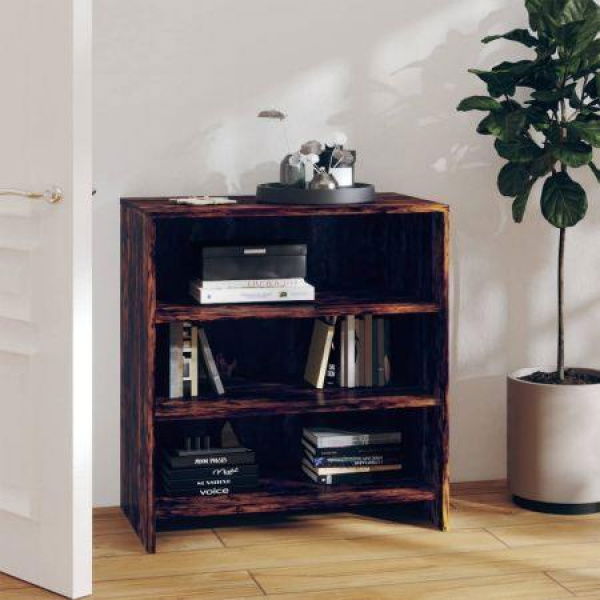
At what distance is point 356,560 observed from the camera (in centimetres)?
357

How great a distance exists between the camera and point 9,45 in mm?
3176

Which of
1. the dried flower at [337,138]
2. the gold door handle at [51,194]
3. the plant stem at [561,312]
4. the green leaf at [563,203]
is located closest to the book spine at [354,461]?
the plant stem at [561,312]

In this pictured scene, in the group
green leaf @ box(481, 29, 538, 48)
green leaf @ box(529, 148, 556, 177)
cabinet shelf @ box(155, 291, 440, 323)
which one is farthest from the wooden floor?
green leaf @ box(481, 29, 538, 48)

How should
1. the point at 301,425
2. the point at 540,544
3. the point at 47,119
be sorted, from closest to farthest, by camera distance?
the point at 47,119 → the point at 540,544 → the point at 301,425

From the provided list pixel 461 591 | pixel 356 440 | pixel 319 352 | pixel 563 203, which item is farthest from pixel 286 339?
pixel 461 591

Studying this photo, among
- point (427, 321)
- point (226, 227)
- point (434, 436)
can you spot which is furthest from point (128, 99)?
point (434, 436)

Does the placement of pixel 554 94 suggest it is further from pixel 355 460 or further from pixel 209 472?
pixel 209 472

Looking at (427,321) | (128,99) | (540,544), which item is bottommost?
(540,544)

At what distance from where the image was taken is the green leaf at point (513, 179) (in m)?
3.87

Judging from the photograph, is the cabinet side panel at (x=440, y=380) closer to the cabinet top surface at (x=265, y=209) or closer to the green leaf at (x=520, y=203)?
the cabinet top surface at (x=265, y=209)

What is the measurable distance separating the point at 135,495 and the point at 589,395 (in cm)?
137

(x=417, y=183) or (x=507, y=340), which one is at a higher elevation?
(x=417, y=183)

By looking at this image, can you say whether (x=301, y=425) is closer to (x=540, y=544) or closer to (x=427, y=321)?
(x=427, y=321)

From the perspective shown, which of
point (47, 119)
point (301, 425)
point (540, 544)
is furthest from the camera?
point (301, 425)
